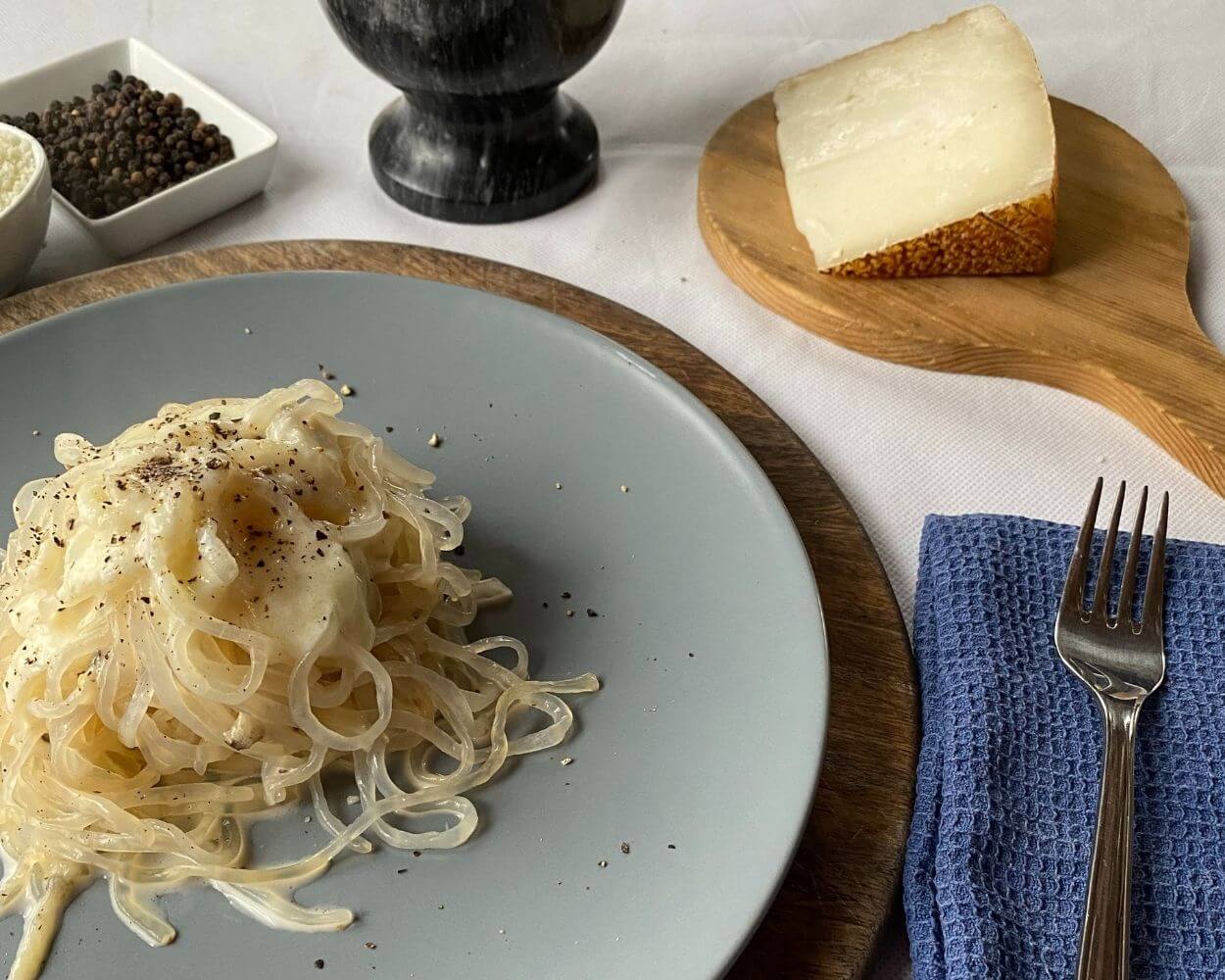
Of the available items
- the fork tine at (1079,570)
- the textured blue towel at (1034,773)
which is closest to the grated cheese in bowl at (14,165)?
the textured blue towel at (1034,773)

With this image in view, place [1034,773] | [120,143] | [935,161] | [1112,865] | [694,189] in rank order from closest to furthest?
[1112,865] → [1034,773] → [935,161] → [120,143] → [694,189]

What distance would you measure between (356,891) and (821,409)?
1151mm

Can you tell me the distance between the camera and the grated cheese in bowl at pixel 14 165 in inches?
86.0

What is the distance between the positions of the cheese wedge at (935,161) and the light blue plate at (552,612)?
655 mm

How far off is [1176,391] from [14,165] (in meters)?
2.04

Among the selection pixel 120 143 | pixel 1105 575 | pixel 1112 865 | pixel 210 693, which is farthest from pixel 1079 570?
pixel 120 143

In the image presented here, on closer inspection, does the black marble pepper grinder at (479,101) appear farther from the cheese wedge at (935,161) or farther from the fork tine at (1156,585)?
the fork tine at (1156,585)

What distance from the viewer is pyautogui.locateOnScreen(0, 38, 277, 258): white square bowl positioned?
7.60 feet

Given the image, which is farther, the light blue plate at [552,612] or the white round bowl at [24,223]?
the white round bowl at [24,223]

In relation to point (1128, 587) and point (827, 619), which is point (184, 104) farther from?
point (1128, 587)

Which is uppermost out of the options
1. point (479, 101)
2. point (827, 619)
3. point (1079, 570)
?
point (479, 101)

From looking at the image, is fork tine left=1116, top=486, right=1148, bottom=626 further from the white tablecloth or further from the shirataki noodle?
the shirataki noodle

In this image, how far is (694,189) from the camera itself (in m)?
2.60

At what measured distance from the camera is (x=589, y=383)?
1.88 metres
